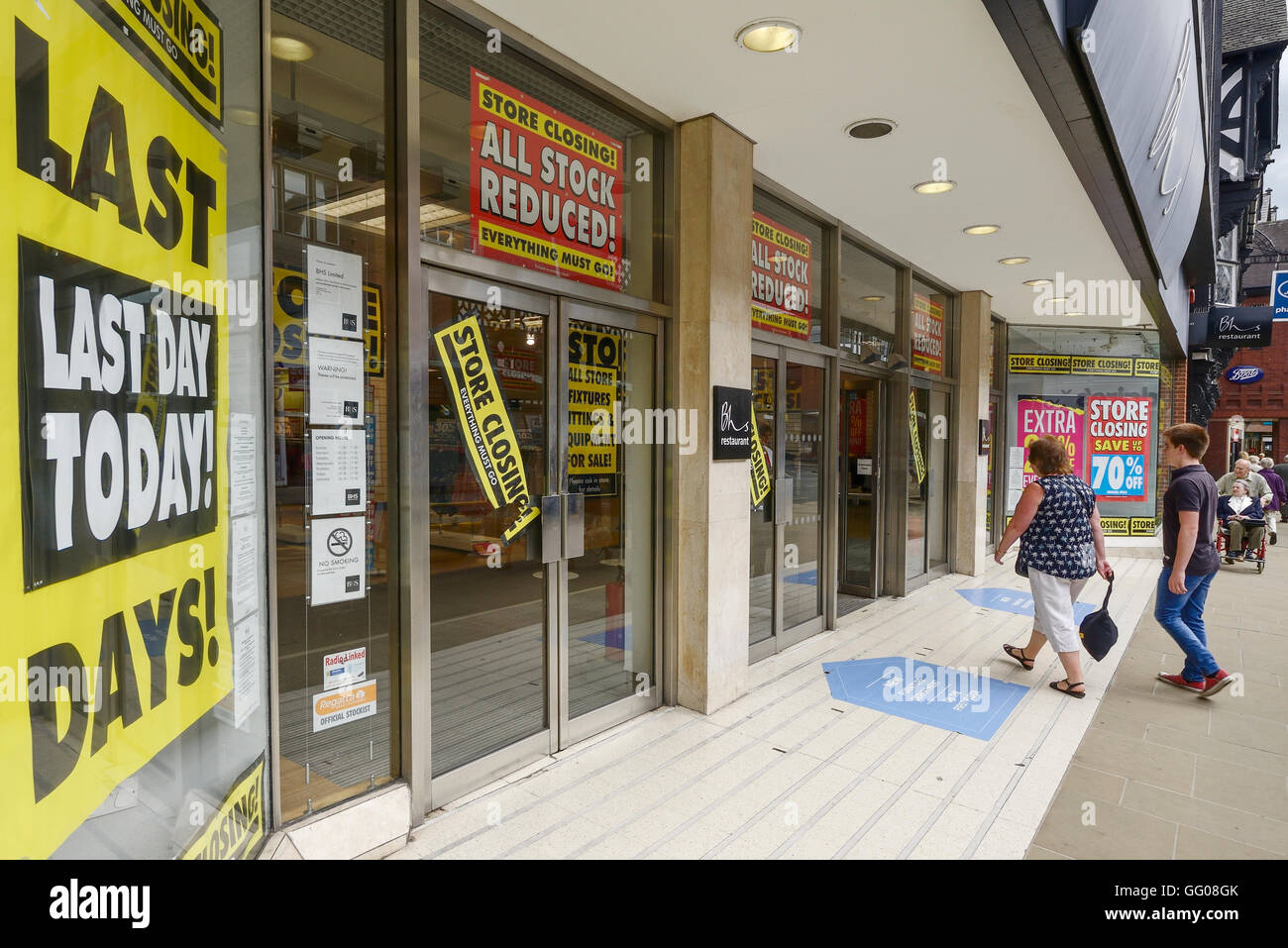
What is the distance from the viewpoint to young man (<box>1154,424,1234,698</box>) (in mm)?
4117

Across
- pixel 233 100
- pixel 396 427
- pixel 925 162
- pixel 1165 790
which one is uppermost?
pixel 925 162

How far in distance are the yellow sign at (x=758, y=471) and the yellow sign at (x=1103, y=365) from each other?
7.71m

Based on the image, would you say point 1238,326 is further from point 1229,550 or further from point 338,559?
point 338,559

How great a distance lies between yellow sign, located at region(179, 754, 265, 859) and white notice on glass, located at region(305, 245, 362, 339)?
143cm

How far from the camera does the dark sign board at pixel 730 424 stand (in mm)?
3945

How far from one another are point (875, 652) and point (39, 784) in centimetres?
481

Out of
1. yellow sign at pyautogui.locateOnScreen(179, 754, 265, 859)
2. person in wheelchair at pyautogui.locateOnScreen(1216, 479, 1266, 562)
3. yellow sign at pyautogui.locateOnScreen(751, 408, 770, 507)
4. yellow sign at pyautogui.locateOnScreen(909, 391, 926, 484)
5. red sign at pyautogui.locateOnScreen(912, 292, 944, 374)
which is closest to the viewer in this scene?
yellow sign at pyautogui.locateOnScreen(179, 754, 265, 859)

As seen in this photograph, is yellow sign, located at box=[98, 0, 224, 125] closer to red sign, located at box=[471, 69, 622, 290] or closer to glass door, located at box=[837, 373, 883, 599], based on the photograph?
red sign, located at box=[471, 69, 622, 290]

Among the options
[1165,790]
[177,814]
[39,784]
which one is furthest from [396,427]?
[1165,790]

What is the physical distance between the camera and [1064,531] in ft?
14.2

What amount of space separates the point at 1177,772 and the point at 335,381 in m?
4.01
